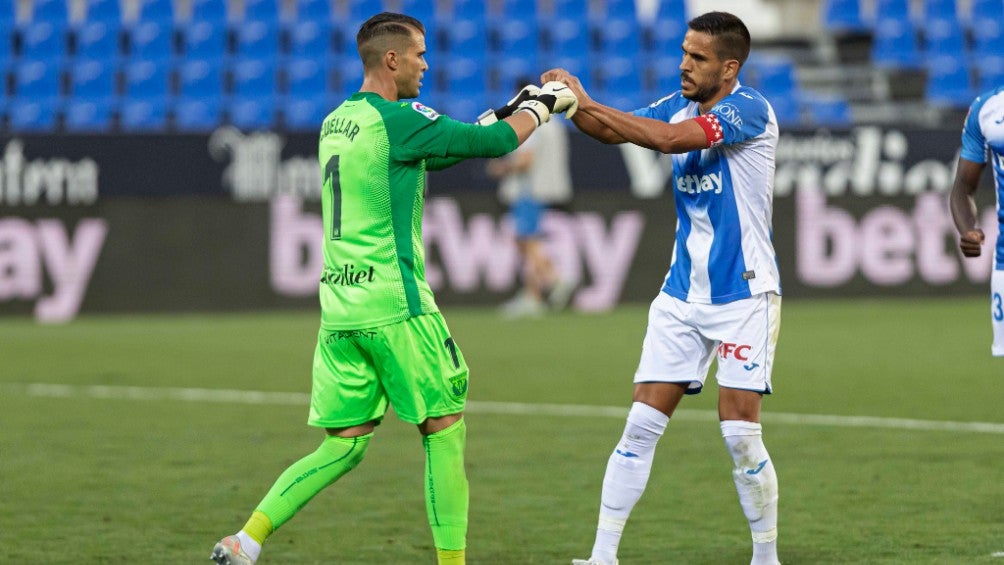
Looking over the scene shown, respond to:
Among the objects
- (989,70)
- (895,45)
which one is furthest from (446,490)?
(895,45)

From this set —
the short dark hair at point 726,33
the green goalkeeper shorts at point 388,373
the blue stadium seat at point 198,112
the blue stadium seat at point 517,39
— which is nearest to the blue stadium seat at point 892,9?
the blue stadium seat at point 517,39

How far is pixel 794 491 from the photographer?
7422 mm

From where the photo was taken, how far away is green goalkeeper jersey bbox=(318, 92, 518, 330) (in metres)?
5.27

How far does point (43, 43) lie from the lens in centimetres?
2058

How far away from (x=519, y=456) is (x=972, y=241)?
2.97m

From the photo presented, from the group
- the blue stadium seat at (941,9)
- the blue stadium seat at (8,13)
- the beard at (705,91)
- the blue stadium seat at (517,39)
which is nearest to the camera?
the beard at (705,91)

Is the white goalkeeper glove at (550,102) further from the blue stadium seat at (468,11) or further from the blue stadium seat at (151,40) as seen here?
the blue stadium seat at (468,11)

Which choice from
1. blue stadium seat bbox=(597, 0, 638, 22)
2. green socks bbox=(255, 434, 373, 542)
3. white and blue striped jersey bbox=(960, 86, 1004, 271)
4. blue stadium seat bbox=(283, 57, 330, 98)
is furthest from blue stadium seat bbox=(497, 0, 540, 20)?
green socks bbox=(255, 434, 373, 542)

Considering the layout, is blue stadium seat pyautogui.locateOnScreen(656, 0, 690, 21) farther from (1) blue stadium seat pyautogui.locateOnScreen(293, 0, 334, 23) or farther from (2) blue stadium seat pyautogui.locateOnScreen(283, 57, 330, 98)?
(2) blue stadium seat pyautogui.locateOnScreen(283, 57, 330, 98)

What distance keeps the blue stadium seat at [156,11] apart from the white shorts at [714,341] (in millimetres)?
16478

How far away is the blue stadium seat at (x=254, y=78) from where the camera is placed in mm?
20422

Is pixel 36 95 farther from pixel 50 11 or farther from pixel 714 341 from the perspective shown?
pixel 714 341

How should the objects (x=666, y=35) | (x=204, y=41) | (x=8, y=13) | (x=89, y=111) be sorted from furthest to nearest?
(x=666, y=35) < (x=8, y=13) < (x=204, y=41) < (x=89, y=111)

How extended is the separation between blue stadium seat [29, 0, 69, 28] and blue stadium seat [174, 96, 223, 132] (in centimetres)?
221
